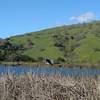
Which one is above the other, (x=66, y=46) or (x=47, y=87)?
(x=66, y=46)

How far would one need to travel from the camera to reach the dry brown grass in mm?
14609

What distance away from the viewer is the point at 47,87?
51.6ft

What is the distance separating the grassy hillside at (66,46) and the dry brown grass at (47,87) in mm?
107084

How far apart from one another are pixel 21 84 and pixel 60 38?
148 m

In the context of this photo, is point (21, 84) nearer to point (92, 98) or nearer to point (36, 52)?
point (92, 98)

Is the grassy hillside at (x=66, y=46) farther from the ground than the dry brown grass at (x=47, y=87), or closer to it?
farther from the ground

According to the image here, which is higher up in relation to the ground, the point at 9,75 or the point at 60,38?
the point at 60,38

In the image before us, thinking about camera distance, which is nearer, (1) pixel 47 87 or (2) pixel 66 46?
(1) pixel 47 87

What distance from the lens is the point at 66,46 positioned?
505 feet

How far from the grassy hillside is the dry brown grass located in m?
107

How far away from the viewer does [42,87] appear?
1591 centimetres

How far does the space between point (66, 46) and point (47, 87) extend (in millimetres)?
138305

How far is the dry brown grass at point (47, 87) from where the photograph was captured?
14609 mm

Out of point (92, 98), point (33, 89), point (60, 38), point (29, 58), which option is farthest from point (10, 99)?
point (60, 38)
